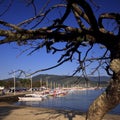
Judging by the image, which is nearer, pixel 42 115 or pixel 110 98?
pixel 110 98

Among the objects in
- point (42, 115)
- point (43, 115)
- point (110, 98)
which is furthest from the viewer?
point (42, 115)

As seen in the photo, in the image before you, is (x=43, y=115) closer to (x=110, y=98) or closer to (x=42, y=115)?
(x=42, y=115)

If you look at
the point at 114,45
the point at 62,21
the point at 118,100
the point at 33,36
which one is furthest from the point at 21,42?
the point at 118,100

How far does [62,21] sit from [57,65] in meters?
0.92

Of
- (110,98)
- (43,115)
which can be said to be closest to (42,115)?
(43,115)

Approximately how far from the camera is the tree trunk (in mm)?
4863

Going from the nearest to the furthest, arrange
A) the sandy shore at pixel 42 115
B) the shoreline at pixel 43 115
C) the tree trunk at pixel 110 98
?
1. the tree trunk at pixel 110 98
2. the sandy shore at pixel 42 115
3. the shoreline at pixel 43 115

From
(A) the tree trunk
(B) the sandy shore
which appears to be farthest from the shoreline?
(A) the tree trunk

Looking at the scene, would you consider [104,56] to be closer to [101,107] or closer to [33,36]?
[101,107]

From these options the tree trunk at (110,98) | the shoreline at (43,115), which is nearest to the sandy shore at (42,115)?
the shoreline at (43,115)

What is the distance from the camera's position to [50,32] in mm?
5188

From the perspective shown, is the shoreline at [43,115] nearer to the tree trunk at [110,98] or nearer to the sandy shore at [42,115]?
the sandy shore at [42,115]

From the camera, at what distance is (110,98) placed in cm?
497

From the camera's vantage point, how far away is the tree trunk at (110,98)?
4863mm
